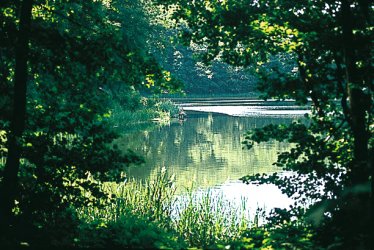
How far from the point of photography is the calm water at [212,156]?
16.4 m

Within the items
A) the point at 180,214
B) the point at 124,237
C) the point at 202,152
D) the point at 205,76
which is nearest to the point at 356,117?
the point at 124,237

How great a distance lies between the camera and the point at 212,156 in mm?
26516

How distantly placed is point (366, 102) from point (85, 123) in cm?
384

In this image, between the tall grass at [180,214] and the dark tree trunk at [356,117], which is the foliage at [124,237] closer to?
the dark tree trunk at [356,117]

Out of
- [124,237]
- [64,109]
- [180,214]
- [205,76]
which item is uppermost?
[205,76]

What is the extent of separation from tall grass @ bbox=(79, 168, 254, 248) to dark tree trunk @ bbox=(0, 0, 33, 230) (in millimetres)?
4034

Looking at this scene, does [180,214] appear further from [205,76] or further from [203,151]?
[205,76]

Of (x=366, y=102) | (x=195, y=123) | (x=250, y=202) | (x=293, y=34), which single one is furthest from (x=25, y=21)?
(x=195, y=123)

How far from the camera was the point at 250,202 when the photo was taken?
14.7 metres

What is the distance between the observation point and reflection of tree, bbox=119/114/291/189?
21.5 metres

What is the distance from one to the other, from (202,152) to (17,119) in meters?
22.5

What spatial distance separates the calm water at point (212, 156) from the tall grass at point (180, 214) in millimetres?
744

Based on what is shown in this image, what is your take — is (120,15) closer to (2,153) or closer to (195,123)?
(195,123)

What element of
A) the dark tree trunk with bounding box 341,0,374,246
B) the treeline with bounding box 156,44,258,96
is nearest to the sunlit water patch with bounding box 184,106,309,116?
the treeline with bounding box 156,44,258,96
